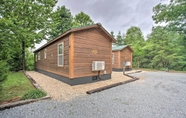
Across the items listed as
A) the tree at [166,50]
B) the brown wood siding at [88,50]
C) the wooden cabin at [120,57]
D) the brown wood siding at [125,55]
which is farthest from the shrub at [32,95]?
the tree at [166,50]

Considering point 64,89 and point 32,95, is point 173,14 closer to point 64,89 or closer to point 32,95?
point 64,89

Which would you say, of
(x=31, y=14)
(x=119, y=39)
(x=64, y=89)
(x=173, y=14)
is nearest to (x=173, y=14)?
(x=173, y=14)

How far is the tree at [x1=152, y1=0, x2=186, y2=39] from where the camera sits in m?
7.87

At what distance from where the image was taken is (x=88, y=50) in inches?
207

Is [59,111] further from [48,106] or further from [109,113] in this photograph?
[109,113]

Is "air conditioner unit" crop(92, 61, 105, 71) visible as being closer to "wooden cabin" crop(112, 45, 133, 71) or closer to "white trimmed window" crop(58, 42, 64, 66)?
"white trimmed window" crop(58, 42, 64, 66)

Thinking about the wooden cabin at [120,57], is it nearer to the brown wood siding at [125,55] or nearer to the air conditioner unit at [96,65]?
the brown wood siding at [125,55]

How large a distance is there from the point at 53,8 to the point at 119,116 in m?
13.2

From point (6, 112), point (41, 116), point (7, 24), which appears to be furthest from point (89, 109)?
point (7, 24)

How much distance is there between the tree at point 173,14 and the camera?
7871mm

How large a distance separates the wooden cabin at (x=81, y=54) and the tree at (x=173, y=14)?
622 cm

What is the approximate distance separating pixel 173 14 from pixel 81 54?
28.6ft

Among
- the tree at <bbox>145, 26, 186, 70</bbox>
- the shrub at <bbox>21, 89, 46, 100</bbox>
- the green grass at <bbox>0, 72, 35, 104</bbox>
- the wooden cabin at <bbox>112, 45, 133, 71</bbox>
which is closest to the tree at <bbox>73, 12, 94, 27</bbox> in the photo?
the wooden cabin at <bbox>112, 45, 133, 71</bbox>

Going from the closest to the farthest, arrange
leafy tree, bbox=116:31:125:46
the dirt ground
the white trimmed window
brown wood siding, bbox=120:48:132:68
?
the dirt ground → the white trimmed window → brown wood siding, bbox=120:48:132:68 → leafy tree, bbox=116:31:125:46
